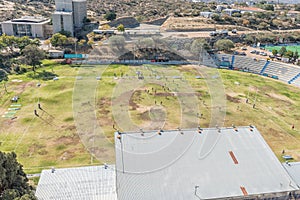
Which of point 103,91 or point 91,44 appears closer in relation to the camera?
point 103,91

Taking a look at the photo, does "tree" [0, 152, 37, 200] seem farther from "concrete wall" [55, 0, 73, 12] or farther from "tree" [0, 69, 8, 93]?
"concrete wall" [55, 0, 73, 12]

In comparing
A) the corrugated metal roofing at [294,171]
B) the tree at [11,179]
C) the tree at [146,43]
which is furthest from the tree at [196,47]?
the tree at [11,179]

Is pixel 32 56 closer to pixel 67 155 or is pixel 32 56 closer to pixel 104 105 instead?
pixel 104 105

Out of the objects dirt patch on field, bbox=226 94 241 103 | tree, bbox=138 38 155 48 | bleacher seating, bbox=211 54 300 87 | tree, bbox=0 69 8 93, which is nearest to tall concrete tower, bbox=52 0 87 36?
tree, bbox=138 38 155 48

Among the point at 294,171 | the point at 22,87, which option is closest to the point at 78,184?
the point at 294,171

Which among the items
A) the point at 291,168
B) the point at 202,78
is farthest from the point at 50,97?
the point at 291,168

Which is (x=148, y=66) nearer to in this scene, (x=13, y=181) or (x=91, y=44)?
(x=91, y=44)
